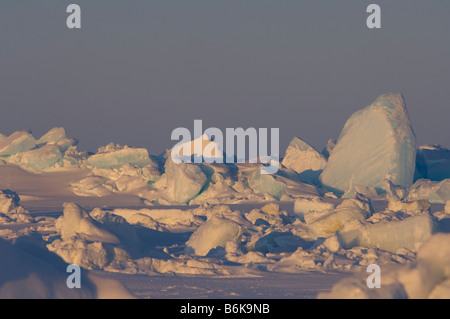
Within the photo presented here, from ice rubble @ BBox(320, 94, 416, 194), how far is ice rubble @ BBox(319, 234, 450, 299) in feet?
40.5

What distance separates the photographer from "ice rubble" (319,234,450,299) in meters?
4.42

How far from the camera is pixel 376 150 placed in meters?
17.2

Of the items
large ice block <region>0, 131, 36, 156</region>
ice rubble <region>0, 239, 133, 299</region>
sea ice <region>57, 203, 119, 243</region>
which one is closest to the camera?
ice rubble <region>0, 239, 133, 299</region>

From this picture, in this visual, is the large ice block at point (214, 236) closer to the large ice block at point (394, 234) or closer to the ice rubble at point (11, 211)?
the large ice block at point (394, 234)

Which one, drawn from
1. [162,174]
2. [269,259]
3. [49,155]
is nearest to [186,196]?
[162,174]

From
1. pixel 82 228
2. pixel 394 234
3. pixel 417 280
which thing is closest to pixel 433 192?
pixel 394 234

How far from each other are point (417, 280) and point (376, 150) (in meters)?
13.1

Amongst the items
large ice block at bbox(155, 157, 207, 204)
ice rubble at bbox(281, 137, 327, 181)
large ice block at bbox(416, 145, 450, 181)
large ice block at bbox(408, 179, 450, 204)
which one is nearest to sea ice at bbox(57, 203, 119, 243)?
large ice block at bbox(155, 157, 207, 204)

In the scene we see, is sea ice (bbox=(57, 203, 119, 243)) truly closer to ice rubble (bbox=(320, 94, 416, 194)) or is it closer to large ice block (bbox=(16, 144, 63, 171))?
ice rubble (bbox=(320, 94, 416, 194))

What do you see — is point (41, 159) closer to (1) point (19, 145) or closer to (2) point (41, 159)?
(2) point (41, 159)

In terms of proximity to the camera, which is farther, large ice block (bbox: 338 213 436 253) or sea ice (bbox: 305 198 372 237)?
sea ice (bbox: 305 198 372 237)

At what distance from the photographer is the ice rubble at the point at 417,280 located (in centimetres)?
442
